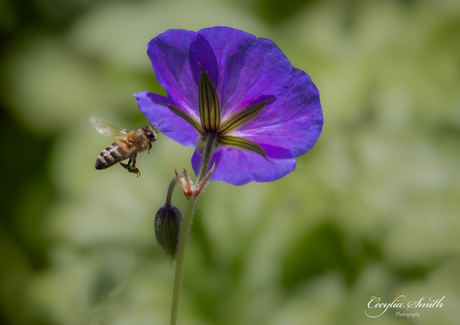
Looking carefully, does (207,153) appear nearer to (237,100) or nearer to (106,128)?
(237,100)

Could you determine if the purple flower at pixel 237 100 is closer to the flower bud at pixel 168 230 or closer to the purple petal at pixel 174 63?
the purple petal at pixel 174 63

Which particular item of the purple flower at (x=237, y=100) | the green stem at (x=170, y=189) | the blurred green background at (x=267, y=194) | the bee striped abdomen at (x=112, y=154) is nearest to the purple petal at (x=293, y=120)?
the purple flower at (x=237, y=100)

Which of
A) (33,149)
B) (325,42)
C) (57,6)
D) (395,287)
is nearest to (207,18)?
(325,42)

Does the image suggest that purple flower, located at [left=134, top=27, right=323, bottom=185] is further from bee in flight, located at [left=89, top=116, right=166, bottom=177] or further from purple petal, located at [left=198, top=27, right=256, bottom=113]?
bee in flight, located at [left=89, top=116, right=166, bottom=177]

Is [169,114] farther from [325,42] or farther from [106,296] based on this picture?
[325,42]
